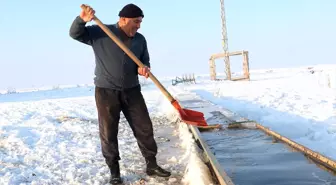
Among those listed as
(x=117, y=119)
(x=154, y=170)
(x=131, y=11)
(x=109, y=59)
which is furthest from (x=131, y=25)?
(x=154, y=170)

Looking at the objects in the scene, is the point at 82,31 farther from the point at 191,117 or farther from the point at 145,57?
the point at 191,117

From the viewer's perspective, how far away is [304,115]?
885 centimetres

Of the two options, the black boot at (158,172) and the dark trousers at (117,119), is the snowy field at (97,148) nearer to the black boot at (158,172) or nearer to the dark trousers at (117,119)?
the black boot at (158,172)

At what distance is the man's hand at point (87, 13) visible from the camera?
12.5 feet

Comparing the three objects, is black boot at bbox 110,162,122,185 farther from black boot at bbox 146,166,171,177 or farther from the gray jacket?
the gray jacket

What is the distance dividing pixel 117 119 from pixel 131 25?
108 centimetres

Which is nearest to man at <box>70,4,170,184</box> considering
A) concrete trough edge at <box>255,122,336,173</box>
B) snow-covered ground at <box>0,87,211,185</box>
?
snow-covered ground at <box>0,87,211,185</box>

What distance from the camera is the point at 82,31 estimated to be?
12.7 feet

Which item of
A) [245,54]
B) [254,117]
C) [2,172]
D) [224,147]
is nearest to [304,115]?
[254,117]

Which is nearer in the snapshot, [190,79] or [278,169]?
[278,169]

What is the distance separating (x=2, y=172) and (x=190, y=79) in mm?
31419

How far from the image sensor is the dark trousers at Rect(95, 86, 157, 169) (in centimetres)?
409

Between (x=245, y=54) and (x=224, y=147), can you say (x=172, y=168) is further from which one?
(x=245, y=54)

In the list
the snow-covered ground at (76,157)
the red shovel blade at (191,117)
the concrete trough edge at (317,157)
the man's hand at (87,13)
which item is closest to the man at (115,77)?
the man's hand at (87,13)
